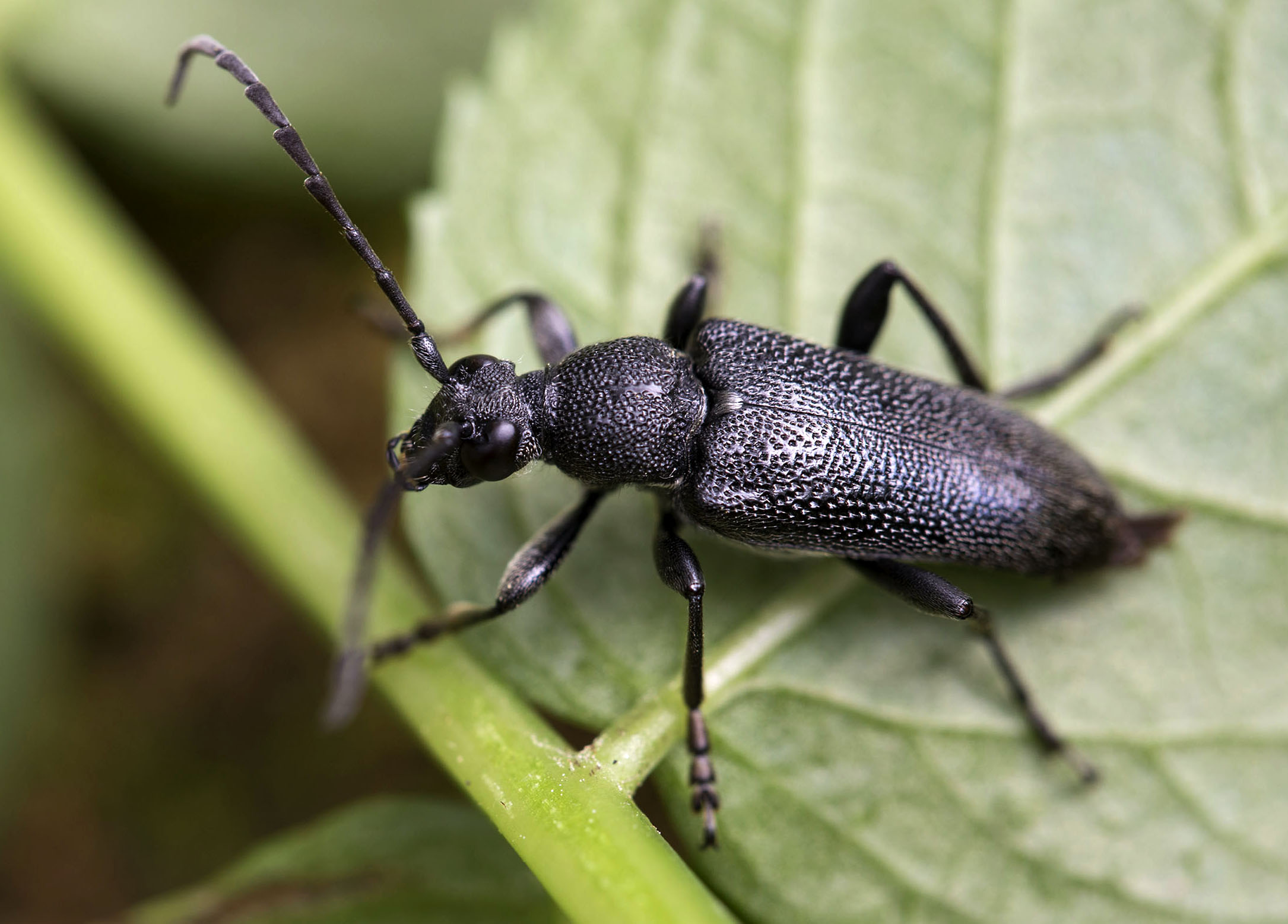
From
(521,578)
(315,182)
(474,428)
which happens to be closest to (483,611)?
(521,578)

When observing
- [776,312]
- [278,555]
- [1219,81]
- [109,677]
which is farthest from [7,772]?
[1219,81]

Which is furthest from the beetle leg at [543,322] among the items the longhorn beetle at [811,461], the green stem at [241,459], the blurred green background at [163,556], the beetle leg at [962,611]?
the blurred green background at [163,556]

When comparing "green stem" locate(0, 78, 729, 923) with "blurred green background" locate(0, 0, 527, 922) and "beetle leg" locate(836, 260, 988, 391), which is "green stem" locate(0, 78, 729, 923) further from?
"beetle leg" locate(836, 260, 988, 391)

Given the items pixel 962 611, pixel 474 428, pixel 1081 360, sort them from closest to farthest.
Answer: pixel 474 428, pixel 962 611, pixel 1081 360

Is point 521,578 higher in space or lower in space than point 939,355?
higher

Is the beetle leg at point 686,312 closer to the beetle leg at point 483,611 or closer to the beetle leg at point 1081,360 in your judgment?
the beetle leg at point 483,611

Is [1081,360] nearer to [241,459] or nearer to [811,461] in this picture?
[811,461]
